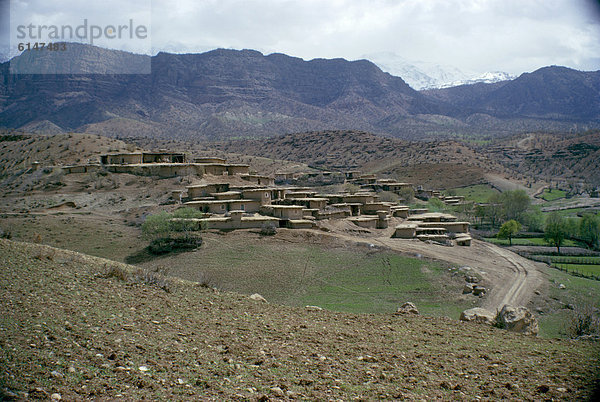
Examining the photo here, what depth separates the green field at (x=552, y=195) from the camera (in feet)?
227

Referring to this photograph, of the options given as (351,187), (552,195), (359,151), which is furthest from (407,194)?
Result: (359,151)

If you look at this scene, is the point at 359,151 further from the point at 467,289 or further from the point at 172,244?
the point at 467,289

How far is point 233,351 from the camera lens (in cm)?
641

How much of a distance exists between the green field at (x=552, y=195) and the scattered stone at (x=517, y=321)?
65977 mm

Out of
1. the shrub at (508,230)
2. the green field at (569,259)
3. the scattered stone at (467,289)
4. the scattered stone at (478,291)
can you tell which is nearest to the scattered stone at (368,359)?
the scattered stone at (467,289)

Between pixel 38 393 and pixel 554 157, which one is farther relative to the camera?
pixel 554 157

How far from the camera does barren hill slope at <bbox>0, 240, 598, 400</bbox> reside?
5.16 metres

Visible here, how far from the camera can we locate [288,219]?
33781mm

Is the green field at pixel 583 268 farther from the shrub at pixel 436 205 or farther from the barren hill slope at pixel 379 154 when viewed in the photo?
the barren hill slope at pixel 379 154

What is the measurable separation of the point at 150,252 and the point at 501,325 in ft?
75.0

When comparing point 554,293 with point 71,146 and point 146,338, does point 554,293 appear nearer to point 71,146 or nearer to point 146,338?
point 146,338

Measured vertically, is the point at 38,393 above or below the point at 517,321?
above

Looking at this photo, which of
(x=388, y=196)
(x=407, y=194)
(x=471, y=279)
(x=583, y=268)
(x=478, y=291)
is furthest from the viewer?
(x=407, y=194)

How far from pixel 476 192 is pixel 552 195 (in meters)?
12.2
